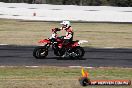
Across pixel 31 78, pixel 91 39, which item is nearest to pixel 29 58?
pixel 31 78

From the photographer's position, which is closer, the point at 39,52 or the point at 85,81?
the point at 85,81

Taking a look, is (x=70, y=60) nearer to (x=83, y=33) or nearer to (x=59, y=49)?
(x=59, y=49)

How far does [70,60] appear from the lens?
1981 centimetres

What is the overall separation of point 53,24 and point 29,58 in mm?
24056

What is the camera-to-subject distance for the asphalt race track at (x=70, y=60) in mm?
18391

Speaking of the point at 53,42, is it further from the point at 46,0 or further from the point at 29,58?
the point at 46,0

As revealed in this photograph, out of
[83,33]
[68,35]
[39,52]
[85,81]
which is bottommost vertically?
[83,33]

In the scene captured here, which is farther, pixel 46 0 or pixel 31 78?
pixel 46 0

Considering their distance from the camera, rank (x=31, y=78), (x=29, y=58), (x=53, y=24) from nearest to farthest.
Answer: (x=31, y=78) < (x=29, y=58) < (x=53, y=24)

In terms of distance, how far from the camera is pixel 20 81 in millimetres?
12992

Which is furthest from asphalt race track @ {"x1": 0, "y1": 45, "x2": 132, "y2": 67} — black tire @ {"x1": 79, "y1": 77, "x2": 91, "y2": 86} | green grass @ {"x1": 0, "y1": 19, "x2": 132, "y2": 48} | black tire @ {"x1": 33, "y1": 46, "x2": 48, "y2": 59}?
black tire @ {"x1": 79, "y1": 77, "x2": 91, "y2": 86}

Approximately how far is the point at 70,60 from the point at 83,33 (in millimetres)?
16100

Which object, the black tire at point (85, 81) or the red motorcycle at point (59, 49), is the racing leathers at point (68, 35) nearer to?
the red motorcycle at point (59, 49)

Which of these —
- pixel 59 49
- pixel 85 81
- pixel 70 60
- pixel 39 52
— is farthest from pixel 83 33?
pixel 85 81
